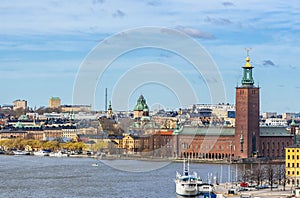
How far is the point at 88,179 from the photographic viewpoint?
33.5 meters

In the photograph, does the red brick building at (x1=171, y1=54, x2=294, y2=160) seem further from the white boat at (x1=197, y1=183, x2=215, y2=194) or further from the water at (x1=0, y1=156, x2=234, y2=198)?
the white boat at (x1=197, y1=183, x2=215, y2=194)

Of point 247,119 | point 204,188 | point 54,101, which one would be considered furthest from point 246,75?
point 54,101

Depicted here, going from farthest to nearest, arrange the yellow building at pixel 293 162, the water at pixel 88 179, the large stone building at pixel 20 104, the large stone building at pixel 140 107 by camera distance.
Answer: the large stone building at pixel 20 104, the large stone building at pixel 140 107, the yellow building at pixel 293 162, the water at pixel 88 179

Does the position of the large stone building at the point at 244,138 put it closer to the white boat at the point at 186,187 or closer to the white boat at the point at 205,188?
the white boat at the point at 205,188

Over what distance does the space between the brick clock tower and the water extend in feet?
12.4

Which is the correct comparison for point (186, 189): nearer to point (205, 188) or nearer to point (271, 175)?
point (205, 188)

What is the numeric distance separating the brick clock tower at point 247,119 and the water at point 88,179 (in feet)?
12.4

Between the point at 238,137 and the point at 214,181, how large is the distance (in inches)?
625

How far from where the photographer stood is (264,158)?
151 feet

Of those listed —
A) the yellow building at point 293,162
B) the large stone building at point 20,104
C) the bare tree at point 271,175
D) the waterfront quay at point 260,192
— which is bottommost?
the waterfront quay at point 260,192

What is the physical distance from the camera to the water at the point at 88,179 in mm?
28594

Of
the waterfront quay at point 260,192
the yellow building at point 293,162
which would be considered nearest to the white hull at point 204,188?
the waterfront quay at point 260,192

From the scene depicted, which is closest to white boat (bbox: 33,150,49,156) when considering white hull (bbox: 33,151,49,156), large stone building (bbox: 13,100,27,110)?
white hull (bbox: 33,151,49,156)

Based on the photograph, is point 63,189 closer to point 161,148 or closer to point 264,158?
point 264,158
